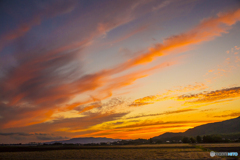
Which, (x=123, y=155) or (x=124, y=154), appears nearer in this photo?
(x=123, y=155)

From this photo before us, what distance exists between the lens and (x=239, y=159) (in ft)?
143

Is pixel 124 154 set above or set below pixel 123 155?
below

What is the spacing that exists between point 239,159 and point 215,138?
169523 millimetres

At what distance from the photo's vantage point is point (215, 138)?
187 metres

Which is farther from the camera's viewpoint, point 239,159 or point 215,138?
point 215,138

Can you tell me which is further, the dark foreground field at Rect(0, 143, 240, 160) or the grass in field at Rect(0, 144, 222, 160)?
the dark foreground field at Rect(0, 143, 240, 160)

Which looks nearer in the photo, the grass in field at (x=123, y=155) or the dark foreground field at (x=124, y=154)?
the grass in field at (x=123, y=155)

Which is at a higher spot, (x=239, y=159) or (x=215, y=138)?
(x=239, y=159)
